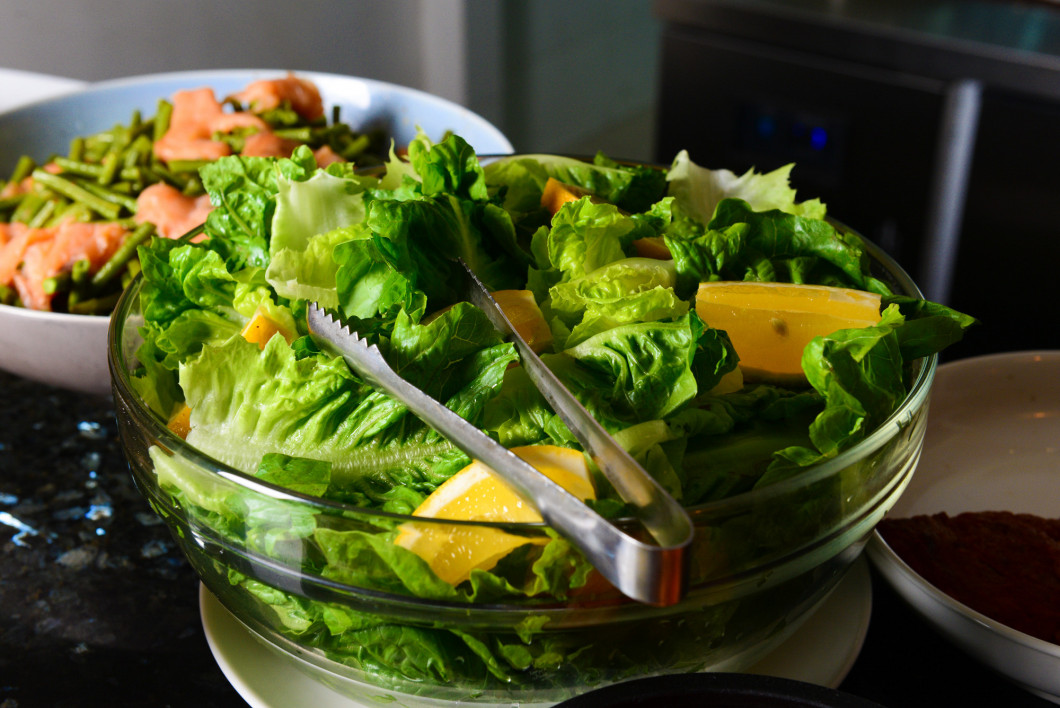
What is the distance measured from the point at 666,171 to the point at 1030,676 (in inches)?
22.4

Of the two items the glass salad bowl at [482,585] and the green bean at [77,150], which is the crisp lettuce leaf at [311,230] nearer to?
the glass salad bowl at [482,585]

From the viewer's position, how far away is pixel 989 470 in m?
1.00

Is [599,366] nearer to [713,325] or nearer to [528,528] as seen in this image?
[713,325]

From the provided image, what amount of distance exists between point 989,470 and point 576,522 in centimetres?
70

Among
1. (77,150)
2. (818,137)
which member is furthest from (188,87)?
(818,137)

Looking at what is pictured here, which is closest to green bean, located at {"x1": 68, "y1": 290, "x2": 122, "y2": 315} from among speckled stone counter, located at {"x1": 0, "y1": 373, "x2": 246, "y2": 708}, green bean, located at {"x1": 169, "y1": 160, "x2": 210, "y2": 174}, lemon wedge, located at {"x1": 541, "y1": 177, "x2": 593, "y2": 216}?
speckled stone counter, located at {"x1": 0, "y1": 373, "x2": 246, "y2": 708}

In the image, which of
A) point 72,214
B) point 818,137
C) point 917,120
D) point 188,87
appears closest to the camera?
point 72,214

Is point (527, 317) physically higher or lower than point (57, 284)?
higher

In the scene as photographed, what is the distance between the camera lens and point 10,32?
235 centimetres

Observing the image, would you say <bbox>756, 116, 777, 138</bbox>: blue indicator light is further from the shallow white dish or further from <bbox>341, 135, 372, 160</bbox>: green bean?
the shallow white dish

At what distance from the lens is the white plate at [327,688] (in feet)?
2.28

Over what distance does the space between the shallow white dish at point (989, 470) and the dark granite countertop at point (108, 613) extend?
46 millimetres

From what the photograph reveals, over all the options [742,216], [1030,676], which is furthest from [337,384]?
[1030,676]

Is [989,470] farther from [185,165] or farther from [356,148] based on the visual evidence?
[185,165]
